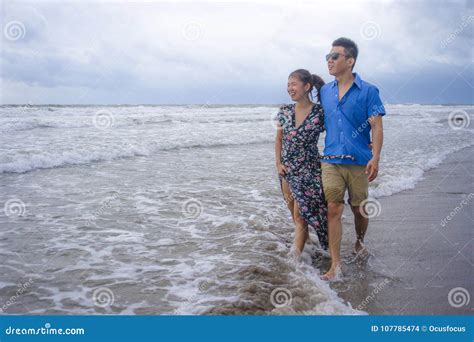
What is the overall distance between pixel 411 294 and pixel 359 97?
6.17 ft

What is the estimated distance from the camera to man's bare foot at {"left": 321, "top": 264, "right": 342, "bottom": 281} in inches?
158

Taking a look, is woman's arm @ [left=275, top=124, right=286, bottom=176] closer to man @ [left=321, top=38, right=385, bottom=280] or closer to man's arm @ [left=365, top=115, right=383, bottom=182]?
man @ [left=321, top=38, right=385, bottom=280]

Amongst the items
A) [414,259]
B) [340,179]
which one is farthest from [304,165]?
[414,259]

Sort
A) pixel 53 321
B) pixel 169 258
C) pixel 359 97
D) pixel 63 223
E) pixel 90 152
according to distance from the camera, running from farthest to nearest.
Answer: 1. pixel 90 152
2. pixel 63 223
3. pixel 169 258
4. pixel 359 97
5. pixel 53 321

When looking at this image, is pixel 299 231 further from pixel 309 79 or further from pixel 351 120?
pixel 309 79

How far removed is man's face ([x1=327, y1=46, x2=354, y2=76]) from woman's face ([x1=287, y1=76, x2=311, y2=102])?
0.33m

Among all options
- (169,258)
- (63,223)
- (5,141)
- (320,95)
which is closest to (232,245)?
(169,258)

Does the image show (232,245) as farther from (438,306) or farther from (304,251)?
(438,306)

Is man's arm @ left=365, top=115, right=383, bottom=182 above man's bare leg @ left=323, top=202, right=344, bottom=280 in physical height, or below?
above

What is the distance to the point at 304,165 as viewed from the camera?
4.32 metres

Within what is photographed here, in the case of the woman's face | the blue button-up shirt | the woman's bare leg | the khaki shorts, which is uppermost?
the woman's face

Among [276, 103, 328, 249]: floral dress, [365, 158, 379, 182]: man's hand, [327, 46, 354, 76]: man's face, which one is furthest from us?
[276, 103, 328, 249]: floral dress

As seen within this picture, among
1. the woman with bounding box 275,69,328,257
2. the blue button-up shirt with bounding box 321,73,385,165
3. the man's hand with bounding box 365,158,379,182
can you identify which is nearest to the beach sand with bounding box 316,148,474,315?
the woman with bounding box 275,69,328,257

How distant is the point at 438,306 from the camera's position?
139 inches
